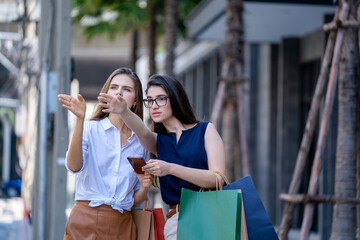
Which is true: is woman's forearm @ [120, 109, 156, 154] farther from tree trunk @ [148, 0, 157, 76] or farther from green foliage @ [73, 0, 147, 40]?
green foliage @ [73, 0, 147, 40]

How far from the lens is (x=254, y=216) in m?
3.23

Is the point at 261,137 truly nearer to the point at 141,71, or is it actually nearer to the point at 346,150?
the point at 346,150

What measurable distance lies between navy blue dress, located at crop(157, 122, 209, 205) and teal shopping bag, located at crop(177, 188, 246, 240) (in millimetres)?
153

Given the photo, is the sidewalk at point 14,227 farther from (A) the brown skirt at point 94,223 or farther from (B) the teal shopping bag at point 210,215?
(B) the teal shopping bag at point 210,215

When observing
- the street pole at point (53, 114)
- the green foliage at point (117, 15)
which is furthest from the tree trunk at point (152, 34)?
the street pole at point (53, 114)

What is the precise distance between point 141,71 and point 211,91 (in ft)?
33.1

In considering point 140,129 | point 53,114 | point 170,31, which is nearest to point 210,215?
point 140,129

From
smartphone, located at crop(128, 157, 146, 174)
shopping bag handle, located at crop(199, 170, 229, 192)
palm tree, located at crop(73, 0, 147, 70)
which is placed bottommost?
shopping bag handle, located at crop(199, 170, 229, 192)

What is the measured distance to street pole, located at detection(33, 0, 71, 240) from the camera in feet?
16.7

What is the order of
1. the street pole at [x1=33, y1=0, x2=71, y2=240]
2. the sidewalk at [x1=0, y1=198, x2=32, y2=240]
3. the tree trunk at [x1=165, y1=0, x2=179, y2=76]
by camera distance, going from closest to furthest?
the street pole at [x1=33, y1=0, x2=71, y2=240] → the sidewalk at [x1=0, y1=198, x2=32, y2=240] → the tree trunk at [x1=165, y1=0, x2=179, y2=76]

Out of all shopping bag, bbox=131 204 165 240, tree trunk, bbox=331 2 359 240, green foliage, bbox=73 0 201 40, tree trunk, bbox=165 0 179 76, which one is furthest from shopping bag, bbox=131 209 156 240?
green foliage, bbox=73 0 201 40

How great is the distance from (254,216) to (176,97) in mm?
760

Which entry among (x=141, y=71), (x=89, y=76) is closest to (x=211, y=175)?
(x=141, y=71)

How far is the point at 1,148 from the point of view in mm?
28688
